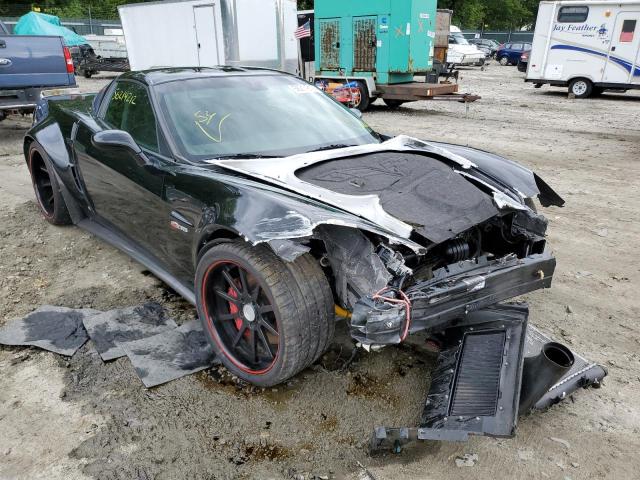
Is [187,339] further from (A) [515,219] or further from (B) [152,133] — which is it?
(A) [515,219]

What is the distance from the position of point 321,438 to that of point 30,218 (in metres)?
4.19

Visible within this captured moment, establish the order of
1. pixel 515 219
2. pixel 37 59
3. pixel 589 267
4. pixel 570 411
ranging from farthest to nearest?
pixel 37 59, pixel 589 267, pixel 515 219, pixel 570 411

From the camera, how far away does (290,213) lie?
2334 millimetres

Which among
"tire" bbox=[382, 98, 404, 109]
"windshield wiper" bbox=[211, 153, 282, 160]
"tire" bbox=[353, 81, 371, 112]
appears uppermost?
"windshield wiper" bbox=[211, 153, 282, 160]

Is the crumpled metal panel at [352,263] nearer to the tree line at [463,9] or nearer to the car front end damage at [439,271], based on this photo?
the car front end damage at [439,271]

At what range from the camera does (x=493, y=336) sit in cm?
255

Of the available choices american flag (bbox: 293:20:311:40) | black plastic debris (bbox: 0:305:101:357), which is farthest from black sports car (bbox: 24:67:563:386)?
american flag (bbox: 293:20:311:40)

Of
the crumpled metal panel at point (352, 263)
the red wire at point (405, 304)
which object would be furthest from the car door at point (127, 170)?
the red wire at point (405, 304)

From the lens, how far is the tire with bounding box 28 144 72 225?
15.0 ft

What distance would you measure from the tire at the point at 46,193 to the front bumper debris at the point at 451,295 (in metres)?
3.51

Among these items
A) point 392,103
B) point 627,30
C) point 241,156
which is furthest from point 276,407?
point 627,30

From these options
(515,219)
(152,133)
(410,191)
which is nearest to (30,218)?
(152,133)

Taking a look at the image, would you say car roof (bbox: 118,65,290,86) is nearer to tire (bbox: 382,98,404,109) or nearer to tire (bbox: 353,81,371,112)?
tire (bbox: 353,81,371,112)

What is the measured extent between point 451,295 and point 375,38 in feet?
36.7
